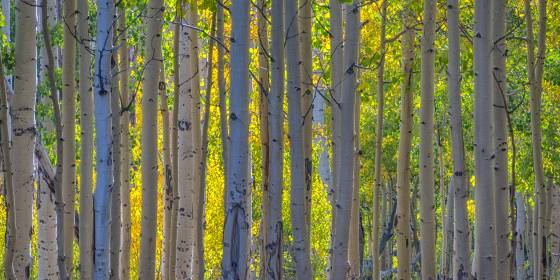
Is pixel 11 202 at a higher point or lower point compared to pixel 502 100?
lower

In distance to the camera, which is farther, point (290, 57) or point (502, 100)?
point (502, 100)

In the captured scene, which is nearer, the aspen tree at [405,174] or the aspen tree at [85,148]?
the aspen tree at [85,148]

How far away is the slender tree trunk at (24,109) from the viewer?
6.74 metres

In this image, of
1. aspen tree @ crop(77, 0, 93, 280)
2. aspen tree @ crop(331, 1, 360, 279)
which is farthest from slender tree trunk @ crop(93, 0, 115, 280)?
aspen tree @ crop(331, 1, 360, 279)

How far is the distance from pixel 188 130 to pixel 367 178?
16697 mm

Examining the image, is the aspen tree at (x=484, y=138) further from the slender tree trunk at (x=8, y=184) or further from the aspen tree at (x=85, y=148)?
Answer: the slender tree trunk at (x=8, y=184)

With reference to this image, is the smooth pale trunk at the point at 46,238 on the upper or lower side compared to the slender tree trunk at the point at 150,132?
lower

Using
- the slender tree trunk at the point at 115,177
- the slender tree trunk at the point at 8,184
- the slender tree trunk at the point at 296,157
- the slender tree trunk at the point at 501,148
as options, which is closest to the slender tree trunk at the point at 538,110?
the slender tree trunk at the point at 501,148

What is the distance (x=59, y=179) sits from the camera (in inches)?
233

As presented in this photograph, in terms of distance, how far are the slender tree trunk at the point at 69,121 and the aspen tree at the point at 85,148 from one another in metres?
0.49

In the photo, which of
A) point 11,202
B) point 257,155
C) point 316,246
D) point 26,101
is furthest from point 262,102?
point 316,246

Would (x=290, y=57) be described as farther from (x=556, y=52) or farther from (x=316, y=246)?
(x=316, y=246)

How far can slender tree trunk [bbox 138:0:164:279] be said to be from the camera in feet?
24.5

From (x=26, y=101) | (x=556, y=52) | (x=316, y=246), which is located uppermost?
(x=556, y=52)
